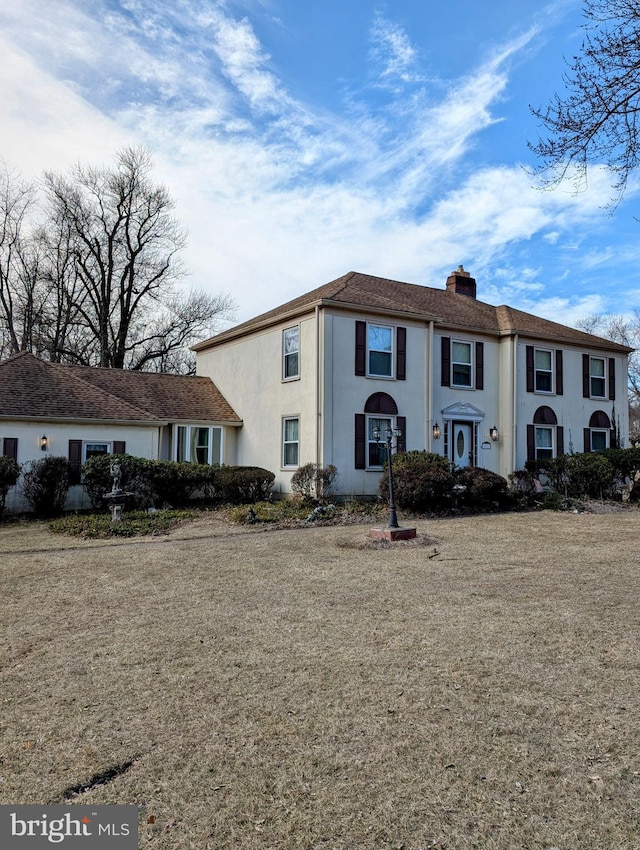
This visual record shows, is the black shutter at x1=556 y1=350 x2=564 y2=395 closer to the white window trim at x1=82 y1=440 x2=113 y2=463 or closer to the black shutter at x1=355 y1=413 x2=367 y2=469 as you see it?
the black shutter at x1=355 y1=413 x2=367 y2=469

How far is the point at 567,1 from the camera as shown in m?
6.48

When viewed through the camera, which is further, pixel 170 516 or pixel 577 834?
pixel 170 516

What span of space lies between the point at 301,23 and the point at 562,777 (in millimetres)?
10715

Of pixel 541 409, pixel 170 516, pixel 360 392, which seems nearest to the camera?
pixel 170 516

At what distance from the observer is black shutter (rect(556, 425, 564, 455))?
1919cm

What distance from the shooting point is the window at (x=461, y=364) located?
699 inches

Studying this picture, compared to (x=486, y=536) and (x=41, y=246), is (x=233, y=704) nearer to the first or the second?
(x=486, y=536)

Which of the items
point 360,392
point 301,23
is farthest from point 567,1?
point 360,392

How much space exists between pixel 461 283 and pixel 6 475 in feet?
53.2

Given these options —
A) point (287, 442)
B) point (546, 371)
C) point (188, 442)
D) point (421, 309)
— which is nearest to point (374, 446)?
point (287, 442)

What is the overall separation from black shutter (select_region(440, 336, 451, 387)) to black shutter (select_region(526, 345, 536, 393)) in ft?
9.77

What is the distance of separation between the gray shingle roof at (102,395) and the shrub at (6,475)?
1.76 meters

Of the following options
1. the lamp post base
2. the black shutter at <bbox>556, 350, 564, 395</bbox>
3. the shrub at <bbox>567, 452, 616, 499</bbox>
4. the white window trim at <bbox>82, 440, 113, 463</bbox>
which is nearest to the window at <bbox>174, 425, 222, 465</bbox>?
the white window trim at <bbox>82, 440, 113, 463</bbox>

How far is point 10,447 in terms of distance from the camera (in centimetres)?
1465
